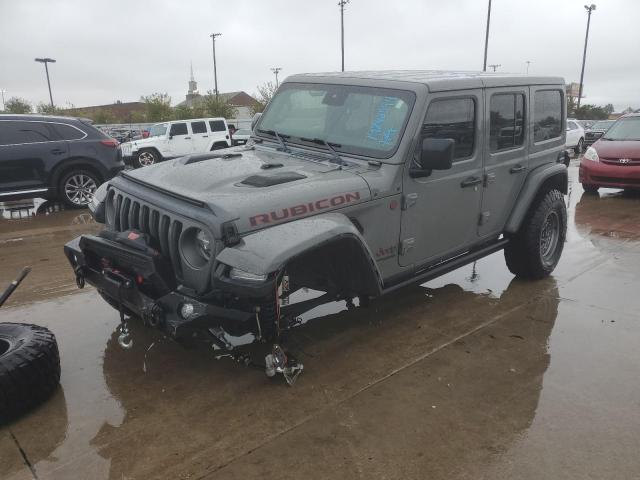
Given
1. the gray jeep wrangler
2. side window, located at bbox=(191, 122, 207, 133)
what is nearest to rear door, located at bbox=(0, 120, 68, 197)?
the gray jeep wrangler

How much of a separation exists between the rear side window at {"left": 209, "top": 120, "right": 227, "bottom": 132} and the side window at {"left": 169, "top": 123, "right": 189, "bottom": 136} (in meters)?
0.99

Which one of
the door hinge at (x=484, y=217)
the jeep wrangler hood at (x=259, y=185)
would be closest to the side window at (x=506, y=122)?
the door hinge at (x=484, y=217)

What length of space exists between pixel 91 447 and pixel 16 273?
3610 mm

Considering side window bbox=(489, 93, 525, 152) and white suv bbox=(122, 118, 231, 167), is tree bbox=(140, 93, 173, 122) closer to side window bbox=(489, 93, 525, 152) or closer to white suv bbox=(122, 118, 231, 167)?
white suv bbox=(122, 118, 231, 167)

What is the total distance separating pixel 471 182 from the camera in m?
4.26

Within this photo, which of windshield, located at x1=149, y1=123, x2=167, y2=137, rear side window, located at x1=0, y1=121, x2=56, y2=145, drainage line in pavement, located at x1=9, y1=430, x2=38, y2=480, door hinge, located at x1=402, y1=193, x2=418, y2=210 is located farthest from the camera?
windshield, located at x1=149, y1=123, x2=167, y2=137

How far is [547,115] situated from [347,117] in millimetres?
2372

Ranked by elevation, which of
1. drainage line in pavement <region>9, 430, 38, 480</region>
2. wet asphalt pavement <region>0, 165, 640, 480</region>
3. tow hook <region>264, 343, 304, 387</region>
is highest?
tow hook <region>264, 343, 304, 387</region>

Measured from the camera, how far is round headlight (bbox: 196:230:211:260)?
117 inches

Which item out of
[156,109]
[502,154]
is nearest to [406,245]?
[502,154]

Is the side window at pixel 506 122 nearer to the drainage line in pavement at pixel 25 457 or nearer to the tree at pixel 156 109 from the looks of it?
the drainage line in pavement at pixel 25 457

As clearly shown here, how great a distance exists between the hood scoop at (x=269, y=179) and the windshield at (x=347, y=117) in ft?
2.16

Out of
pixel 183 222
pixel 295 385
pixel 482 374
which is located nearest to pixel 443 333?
pixel 482 374

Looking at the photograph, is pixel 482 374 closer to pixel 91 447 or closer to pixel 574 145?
pixel 91 447
